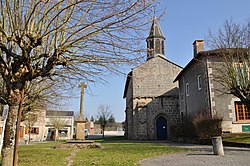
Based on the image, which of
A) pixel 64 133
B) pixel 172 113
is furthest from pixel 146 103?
pixel 64 133

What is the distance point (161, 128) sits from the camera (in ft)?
101

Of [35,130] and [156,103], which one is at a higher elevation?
[156,103]

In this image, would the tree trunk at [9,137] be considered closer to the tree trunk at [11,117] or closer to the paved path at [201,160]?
the tree trunk at [11,117]

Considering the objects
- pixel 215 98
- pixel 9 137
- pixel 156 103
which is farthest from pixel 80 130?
pixel 156 103

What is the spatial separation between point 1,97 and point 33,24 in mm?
6035

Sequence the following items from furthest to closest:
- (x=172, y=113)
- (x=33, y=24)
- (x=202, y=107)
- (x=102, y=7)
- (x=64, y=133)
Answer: (x=64, y=133) → (x=172, y=113) → (x=202, y=107) → (x=33, y=24) → (x=102, y=7)

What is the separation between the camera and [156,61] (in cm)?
3256

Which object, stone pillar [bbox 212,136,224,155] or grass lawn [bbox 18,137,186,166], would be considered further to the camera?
stone pillar [bbox 212,136,224,155]

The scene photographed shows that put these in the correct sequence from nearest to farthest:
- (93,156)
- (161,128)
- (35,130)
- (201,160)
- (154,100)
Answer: (201,160) → (93,156) → (161,128) → (154,100) → (35,130)

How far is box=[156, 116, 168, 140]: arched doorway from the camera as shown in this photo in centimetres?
3047

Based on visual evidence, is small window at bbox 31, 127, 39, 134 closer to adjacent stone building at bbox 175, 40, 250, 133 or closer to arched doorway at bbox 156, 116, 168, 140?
arched doorway at bbox 156, 116, 168, 140

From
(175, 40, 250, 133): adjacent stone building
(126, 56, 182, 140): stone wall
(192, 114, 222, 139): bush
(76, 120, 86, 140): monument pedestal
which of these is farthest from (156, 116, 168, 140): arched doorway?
(76, 120, 86, 140): monument pedestal

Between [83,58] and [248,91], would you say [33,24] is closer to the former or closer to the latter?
[83,58]

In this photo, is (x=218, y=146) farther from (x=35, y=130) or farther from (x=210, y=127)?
(x=35, y=130)
